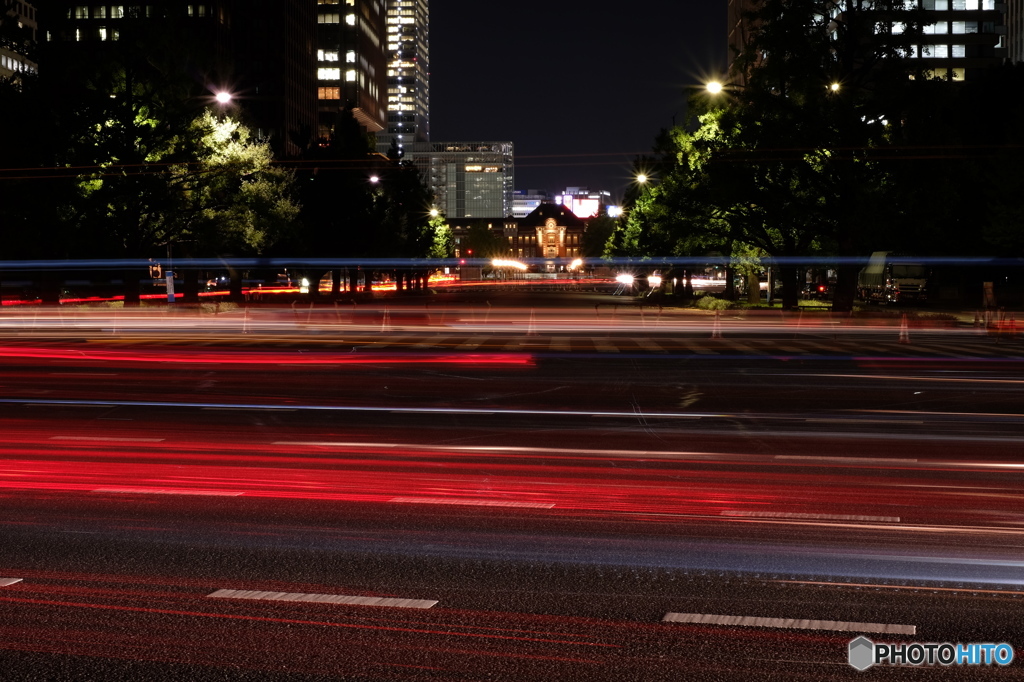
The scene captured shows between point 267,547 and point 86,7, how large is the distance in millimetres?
121850

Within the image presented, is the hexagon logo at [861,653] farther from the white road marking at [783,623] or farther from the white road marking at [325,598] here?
the white road marking at [325,598]

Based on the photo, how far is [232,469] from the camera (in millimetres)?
11320

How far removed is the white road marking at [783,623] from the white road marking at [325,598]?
1.55m

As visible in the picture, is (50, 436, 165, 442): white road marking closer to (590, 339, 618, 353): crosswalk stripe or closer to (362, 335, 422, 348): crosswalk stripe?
(362, 335, 422, 348): crosswalk stripe

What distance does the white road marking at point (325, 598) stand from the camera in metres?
6.61

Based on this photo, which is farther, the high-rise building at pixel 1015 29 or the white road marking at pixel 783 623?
the high-rise building at pixel 1015 29

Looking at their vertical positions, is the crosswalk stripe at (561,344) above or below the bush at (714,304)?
below

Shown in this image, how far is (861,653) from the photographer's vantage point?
5652 millimetres

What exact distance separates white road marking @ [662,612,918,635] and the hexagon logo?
231 millimetres

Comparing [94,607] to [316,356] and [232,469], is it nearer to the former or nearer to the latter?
[232,469]

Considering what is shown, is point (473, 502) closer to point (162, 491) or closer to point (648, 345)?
point (162, 491)

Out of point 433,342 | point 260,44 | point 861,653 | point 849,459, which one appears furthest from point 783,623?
point 260,44

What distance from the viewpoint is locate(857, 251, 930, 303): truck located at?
70.1 meters

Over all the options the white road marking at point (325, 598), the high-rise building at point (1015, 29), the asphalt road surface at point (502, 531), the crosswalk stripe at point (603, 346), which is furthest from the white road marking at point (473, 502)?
the high-rise building at point (1015, 29)
